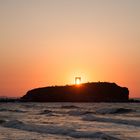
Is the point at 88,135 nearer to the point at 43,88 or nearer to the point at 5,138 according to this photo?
the point at 5,138

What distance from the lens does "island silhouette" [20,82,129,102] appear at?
144500 mm

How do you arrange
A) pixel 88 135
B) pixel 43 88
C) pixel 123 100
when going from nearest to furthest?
pixel 88 135 → pixel 123 100 → pixel 43 88

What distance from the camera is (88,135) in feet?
76.1

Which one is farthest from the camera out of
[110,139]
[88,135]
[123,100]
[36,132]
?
[123,100]

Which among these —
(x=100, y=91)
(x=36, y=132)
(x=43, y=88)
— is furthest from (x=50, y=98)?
(x=36, y=132)

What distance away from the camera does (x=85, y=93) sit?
148 meters

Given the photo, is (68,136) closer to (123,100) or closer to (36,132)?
(36,132)

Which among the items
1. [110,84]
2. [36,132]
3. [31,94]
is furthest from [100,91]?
[36,132]

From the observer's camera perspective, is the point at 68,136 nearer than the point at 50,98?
Yes

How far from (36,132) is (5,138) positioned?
4.26 m

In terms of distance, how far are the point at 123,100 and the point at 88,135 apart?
121290 millimetres

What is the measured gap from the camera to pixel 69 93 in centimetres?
14988

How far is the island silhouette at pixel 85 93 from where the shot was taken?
144m

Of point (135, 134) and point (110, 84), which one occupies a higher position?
point (110, 84)
